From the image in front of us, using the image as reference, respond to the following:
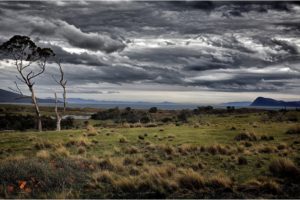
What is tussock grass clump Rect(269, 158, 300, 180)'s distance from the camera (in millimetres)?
12564

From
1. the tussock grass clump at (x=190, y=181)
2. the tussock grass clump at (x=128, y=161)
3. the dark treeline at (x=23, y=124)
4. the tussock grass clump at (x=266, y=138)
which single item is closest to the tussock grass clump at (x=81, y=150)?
the tussock grass clump at (x=128, y=161)

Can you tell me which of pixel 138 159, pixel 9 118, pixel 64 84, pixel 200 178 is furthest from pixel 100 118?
pixel 200 178

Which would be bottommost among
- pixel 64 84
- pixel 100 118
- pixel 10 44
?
pixel 100 118

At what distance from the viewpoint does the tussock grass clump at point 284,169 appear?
12564 mm

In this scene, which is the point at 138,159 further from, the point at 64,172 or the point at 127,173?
the point at 64,172

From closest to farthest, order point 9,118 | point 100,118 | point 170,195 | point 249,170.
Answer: point 170,195, point 249,170, point 9,118, point 100,118

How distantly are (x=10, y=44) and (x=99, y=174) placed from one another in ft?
117

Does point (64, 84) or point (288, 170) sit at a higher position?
point (64, 84)

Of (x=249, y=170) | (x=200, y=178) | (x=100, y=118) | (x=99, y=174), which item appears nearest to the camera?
(x=200, y=178)

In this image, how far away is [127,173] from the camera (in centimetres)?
1348

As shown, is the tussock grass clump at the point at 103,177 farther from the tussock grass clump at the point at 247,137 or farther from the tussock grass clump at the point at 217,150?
the tussock grass clump at the point at 247,137

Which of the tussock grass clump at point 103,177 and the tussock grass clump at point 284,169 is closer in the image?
the tussock grass clump at point 103,177

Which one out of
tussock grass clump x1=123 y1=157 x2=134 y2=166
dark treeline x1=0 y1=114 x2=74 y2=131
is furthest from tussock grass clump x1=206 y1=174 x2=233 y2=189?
dark treeline x1=0 y1=114 x2=74 y2=131

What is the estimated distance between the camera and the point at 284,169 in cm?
1295
